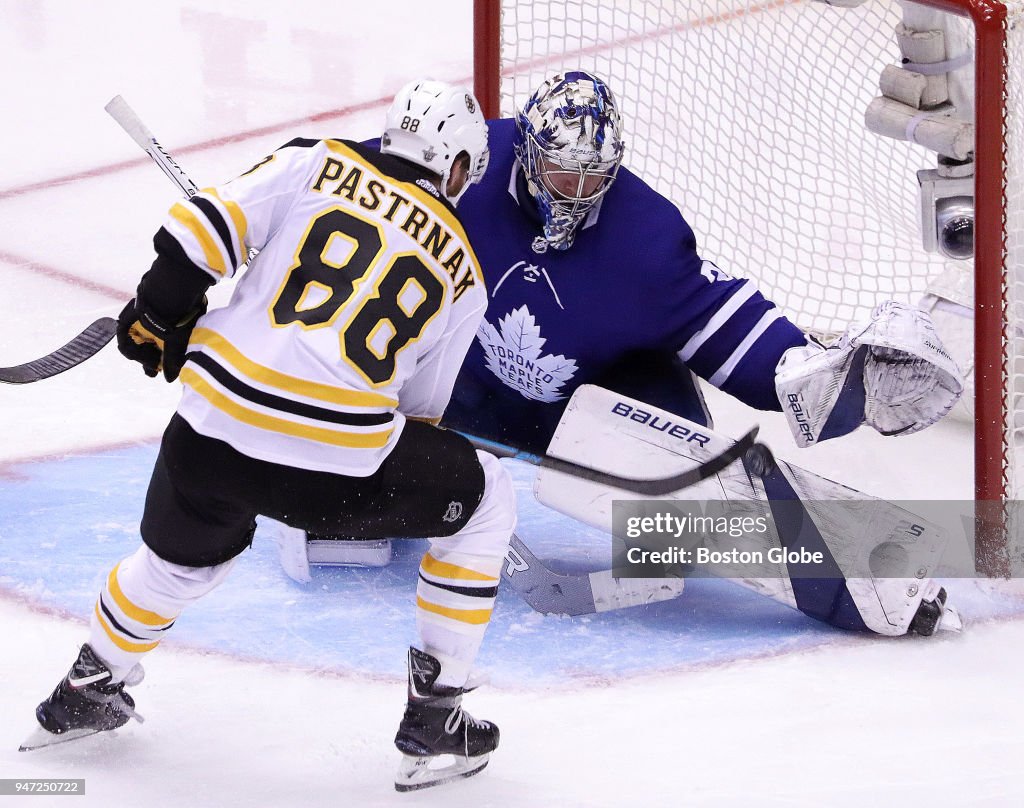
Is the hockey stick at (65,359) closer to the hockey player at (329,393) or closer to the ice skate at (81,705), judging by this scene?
the hockey player at (329,393)

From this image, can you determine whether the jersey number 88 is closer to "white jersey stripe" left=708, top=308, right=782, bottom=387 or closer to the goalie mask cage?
"white jersey stripe" left=708, top=308, right=782, bottom=387

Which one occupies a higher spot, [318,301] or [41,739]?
[318,301]

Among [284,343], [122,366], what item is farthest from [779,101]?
[284,343]

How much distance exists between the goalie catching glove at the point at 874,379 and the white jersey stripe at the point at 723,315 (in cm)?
12

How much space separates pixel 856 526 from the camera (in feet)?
8.49

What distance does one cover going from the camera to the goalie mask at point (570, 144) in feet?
7.97

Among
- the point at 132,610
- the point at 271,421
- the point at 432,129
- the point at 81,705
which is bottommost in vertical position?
the point at 81,705

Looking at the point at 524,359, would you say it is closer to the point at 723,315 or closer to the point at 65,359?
the point at 723,315

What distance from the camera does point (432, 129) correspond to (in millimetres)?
2051

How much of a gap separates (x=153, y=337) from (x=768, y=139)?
1.99 m

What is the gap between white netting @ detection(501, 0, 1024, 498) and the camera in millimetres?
3566

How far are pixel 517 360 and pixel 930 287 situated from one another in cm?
115

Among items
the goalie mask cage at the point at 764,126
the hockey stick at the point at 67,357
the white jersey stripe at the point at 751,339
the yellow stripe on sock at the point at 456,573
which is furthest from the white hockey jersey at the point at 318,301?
the goalie mask cage at the point at 764,126

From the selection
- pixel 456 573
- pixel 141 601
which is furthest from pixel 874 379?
pixel 141 601
